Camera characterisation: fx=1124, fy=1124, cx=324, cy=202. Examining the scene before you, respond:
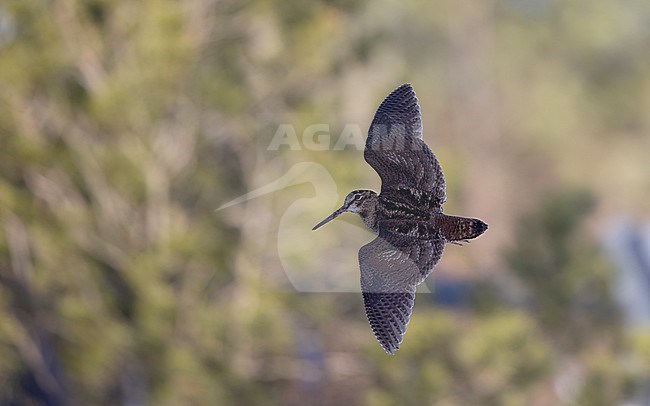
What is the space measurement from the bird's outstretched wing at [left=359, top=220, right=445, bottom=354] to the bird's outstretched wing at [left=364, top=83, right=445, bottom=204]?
0.06 m

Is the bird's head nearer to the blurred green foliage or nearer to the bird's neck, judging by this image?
the bird's neck

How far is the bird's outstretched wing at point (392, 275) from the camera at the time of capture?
49.3 inches

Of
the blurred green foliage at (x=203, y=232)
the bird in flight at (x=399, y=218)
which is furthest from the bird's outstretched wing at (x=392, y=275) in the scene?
the blurred green foliage at (x=203, y=232)

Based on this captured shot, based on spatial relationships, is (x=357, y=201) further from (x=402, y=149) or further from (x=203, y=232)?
(x=203, y=232)

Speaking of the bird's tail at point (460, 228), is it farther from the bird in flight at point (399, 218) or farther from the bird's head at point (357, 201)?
the bird's head at point (357, 201)

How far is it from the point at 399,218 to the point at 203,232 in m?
6.28

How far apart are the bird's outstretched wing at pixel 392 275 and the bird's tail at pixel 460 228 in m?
0.03

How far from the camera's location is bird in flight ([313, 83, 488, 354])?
3.97ft

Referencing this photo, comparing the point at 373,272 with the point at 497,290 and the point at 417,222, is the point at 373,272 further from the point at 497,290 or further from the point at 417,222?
the point at 497,290

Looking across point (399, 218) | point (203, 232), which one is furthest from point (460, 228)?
point (203, 232)

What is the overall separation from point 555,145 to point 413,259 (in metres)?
19.4

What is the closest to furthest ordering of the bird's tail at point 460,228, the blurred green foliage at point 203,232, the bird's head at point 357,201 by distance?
1. the bird's tail at point 460,228
2. the bird's head at point 357,201
3. the blurred green foliage at point 203,232

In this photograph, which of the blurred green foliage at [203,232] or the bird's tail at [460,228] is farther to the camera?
the blurred green foliage at [203,232]

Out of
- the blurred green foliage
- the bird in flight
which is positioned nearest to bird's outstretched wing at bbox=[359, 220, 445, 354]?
the bird in flight
